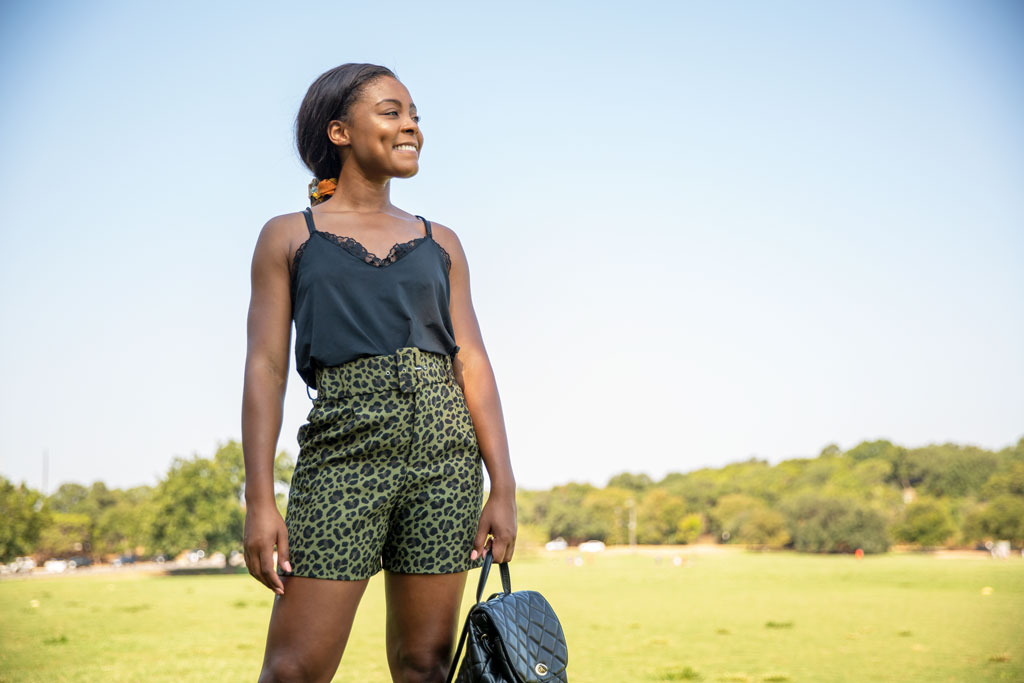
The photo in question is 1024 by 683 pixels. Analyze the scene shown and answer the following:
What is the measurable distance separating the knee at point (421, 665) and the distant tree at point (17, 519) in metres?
42.9

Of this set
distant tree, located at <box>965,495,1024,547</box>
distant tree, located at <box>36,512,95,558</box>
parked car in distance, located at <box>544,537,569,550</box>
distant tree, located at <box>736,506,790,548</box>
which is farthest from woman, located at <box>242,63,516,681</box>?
parked car in distance, located at <box>544,537,569,550</box>

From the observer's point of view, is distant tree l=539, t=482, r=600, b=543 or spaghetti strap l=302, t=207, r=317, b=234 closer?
spaghetti strap l=302, t=207, r=317, b=234

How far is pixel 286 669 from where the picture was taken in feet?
6.58

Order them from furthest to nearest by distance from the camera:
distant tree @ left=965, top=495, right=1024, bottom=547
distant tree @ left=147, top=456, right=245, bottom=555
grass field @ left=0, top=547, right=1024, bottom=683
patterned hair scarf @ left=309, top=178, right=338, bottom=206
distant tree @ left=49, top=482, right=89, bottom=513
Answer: distant tree @ left=49, top=482, right=89, bottom=513 < distant tree @ left=965, top=495, right=1024, bottom=547 < distant tree @ left=147, top=456, right=245, bottom=555 < grass field @ left=0, top=547, right=1024, bottom=683 < patterned hair scarf @ left=309, top=178, right=338, bottom=206

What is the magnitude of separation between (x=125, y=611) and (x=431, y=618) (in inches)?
642

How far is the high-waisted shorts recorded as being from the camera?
2.06 meters

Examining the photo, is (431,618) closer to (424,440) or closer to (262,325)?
(424,440)

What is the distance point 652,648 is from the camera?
1033 cm

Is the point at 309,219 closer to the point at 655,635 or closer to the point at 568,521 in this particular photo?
the point at 655,635

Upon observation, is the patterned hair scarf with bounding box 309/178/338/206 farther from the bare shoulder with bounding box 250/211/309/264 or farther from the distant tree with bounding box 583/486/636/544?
the distant tree with bounding box 583/486/636/544

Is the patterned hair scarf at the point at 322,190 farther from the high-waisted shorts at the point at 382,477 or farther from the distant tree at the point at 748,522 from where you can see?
the distant tree at the point at 748,522

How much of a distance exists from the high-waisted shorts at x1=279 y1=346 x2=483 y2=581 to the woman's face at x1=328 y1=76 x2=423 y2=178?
0.51 m

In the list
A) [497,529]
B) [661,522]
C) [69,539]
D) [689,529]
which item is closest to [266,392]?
[497,529]

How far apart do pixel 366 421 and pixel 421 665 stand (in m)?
0.61
